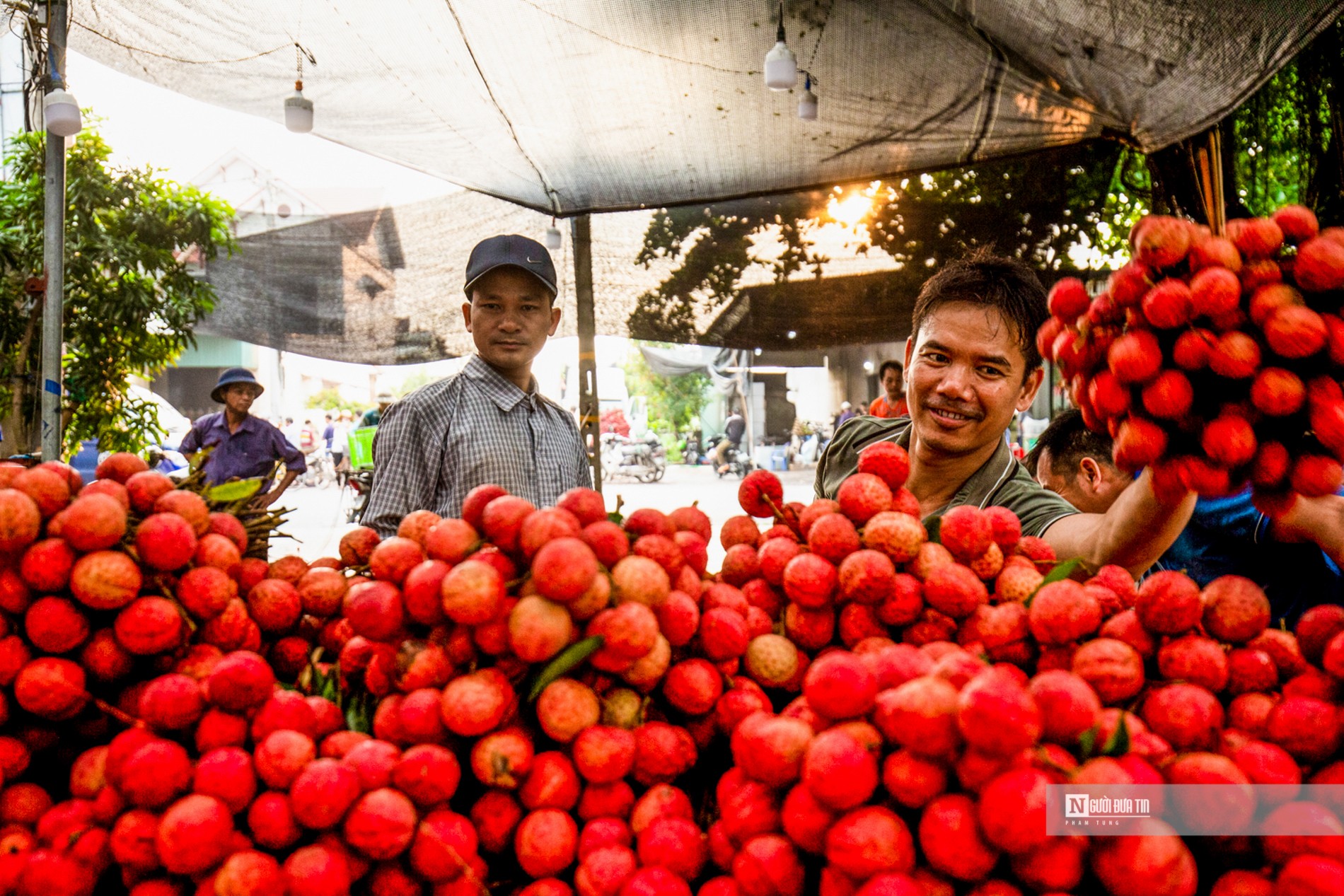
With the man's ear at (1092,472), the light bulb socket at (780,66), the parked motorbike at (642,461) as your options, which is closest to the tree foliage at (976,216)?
the light bulb socket at (780,66)

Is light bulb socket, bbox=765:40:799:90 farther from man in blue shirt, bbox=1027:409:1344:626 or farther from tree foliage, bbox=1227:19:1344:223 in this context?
man in blue shirt, bbox=1027:409:1344:626

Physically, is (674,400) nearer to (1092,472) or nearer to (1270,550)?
(1092,472)

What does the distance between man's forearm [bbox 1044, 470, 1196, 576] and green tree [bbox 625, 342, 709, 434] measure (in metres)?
27.6

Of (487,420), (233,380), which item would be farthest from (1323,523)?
(233,380)

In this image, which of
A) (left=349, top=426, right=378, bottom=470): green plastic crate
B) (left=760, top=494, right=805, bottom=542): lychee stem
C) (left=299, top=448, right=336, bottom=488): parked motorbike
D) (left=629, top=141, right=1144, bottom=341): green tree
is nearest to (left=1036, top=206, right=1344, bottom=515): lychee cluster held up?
(left=760, top=494, right=805, bottom=542): lychee stem

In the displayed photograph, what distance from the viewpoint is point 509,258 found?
2.82 m

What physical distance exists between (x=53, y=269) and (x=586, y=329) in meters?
3.20

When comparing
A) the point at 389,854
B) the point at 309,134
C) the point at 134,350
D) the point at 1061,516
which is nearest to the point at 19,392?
the point at 134,350

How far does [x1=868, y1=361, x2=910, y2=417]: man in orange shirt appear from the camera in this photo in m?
5.27

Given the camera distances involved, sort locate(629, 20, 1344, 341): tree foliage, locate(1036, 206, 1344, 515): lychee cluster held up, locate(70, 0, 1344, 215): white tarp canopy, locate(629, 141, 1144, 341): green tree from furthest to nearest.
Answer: locate(629, 141, 1144, 341): green tree, locate(629, 20, 1344, 341): tree foliage, locate(70, 0, 1344, 215): white tarp canopy, locate(1036, 206, 1344, 515): lychee cluster held up

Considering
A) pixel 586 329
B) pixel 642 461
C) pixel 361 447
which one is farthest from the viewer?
pixel 642 461

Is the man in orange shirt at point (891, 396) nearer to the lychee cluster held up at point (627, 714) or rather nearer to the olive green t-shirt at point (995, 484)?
the olive green t-shirt at point (995, 484)

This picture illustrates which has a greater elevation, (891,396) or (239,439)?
(891,396)

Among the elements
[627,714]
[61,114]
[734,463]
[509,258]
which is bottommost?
[627,714]
